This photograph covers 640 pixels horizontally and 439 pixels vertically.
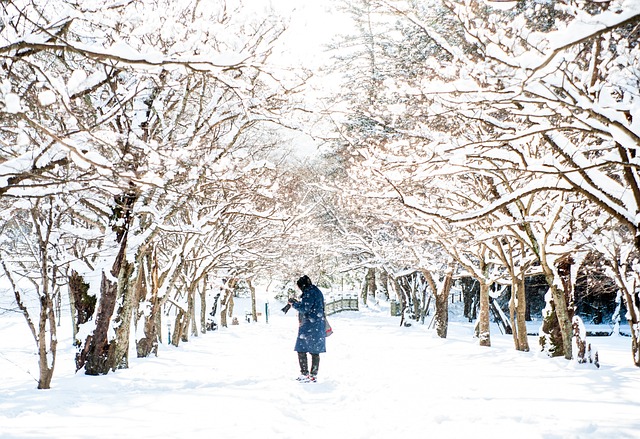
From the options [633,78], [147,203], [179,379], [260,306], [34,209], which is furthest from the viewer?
[260,306]

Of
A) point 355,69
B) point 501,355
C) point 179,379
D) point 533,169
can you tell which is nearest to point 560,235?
point 501,355

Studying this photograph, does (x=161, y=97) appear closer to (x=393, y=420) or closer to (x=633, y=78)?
(x=393, y=420)

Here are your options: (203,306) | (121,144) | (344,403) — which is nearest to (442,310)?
(203,306)

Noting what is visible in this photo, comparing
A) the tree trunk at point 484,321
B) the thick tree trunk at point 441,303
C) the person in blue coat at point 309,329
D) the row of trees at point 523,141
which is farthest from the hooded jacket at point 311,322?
the thick tree trunk at point 441,303

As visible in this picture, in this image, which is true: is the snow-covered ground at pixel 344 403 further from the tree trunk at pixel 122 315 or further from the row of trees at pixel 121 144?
the row of trees at pixel 121 144

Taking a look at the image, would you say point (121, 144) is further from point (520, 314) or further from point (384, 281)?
point (384, 281)

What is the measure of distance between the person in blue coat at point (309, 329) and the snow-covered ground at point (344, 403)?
32 cm

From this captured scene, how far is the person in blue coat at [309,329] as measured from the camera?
7.78 meters

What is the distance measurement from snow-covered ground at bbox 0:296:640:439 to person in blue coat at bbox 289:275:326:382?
12.8 inches

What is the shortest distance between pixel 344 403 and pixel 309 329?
1.93 m

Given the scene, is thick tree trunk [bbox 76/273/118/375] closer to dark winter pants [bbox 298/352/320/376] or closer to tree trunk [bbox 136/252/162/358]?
dark winter pants [bbox 298/352/320/376]

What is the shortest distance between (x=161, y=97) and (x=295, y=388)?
18.8 ft

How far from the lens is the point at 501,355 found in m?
9.77

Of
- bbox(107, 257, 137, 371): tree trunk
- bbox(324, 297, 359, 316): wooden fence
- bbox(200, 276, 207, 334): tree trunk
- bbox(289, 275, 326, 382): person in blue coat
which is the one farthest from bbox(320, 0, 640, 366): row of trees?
bbox(324, 297, 359, 316): wooden fence
